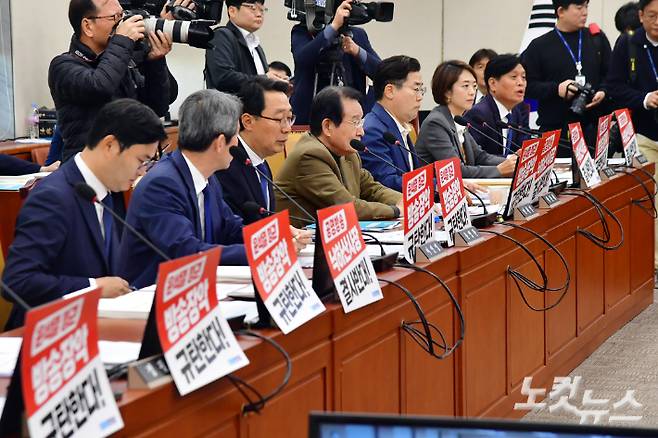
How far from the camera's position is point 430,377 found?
260 cm

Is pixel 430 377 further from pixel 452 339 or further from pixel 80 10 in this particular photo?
pixel 80 10

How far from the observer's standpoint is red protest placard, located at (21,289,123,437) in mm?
1257

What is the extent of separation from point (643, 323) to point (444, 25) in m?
4.58

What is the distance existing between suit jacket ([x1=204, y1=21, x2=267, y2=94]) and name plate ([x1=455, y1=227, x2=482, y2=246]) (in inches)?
61.2

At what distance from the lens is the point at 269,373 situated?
1.86m

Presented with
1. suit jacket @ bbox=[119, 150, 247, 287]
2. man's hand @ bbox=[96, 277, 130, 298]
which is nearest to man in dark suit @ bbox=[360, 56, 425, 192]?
suit jacket @ bbox=[119, 150, 247, 287]

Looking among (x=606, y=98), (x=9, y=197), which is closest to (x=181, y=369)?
(x=9, y=197)

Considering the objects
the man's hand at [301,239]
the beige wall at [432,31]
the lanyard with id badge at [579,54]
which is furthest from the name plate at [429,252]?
the beige wall at [432,31]

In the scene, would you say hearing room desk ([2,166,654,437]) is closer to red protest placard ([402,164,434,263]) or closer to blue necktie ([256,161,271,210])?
red protest placard ([402,164,434,263])

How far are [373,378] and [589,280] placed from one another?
1.78 metres

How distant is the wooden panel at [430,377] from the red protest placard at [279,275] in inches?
18.6

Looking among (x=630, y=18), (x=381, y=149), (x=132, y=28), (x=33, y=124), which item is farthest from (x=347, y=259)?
(x=630, y=18)

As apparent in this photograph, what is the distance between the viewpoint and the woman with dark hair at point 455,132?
4.30 meters

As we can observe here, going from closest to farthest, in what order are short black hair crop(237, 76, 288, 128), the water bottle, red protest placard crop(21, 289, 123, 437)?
red protest placard crop(21, 289, 123, 437)
short black hair crop(237, 76, 288, 128)
the water bottle
